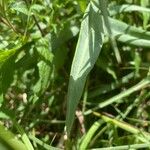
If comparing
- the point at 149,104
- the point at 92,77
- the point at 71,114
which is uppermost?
the point at 71,114

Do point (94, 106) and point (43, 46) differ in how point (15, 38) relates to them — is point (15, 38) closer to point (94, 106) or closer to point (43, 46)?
point (43, 46)

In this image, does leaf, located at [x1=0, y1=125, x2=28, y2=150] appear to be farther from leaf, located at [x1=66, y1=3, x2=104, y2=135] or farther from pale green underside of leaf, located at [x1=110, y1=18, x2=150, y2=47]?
pale green underside of leaf, located at [x1=110, y1=18, x2=150, y2=47]

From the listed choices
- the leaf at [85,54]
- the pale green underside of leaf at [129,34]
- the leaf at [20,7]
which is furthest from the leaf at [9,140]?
the pale green underside of leaf at [129,34]

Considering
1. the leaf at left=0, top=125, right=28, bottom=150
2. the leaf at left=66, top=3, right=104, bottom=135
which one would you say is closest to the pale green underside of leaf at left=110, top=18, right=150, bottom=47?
the leaf at left=66, top=3, right=104, bottom=135

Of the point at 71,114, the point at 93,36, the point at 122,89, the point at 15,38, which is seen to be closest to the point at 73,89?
the point at 71,114

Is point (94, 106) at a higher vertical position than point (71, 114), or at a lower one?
lower

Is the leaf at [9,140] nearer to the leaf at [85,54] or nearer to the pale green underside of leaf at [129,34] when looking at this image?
the leaf at [85,54]

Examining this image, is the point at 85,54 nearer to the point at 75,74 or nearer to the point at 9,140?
the point at 75,74

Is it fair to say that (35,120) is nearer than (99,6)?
No
